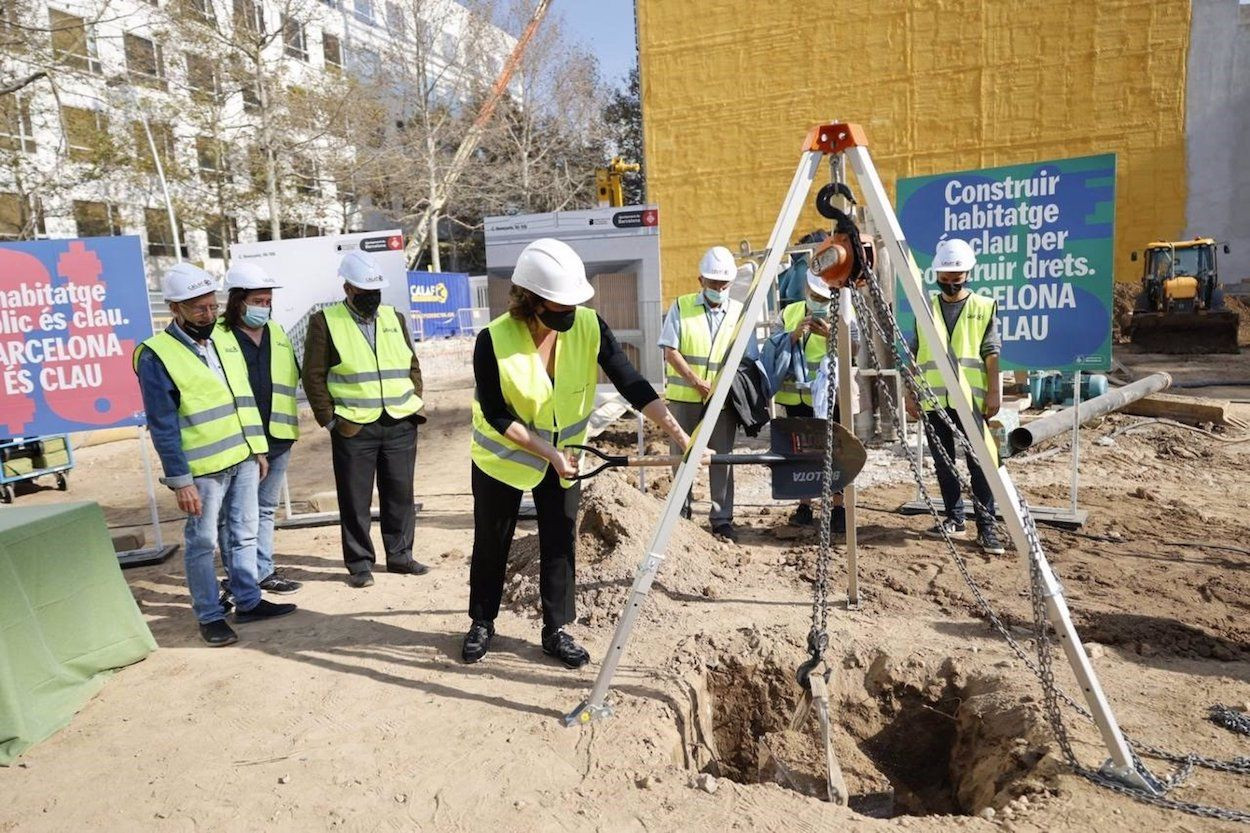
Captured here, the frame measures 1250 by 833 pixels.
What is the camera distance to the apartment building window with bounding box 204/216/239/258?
24.0 meters

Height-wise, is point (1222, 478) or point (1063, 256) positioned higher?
point (1063, 256)

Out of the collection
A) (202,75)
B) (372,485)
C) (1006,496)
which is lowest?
(372,485)

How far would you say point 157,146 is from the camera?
2244cm

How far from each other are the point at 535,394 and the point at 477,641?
1.34 m

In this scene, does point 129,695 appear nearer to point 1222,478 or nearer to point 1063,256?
point 1063,256

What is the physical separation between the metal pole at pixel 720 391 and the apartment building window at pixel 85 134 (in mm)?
24237

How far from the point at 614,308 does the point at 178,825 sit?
180 inches

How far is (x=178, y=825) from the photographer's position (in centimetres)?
278

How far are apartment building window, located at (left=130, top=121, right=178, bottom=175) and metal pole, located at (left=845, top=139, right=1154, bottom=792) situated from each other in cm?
2440

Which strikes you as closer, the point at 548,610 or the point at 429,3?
the point at 548,610

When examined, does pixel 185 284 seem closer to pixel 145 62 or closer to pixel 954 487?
pixel 954 487

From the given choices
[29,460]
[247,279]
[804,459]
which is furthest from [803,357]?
[29,460]

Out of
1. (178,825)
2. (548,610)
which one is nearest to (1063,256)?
(548,610)

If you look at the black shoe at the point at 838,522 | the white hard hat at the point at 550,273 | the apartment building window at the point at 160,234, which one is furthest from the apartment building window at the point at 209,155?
the white hard hat at the point at 550,273
